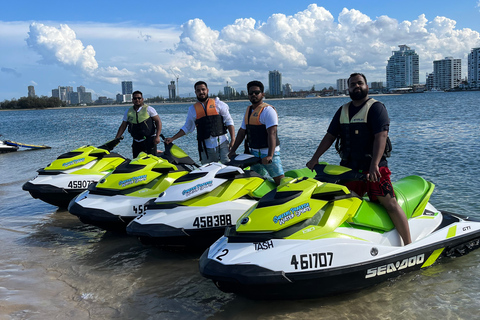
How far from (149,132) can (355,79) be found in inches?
172

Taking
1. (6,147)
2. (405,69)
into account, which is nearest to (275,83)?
(405,69)

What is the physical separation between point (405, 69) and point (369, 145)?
157 meters

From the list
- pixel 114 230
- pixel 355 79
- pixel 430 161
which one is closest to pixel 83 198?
pixel 114 230

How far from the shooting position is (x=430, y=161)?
38.0 ft

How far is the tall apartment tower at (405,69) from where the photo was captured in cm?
14688

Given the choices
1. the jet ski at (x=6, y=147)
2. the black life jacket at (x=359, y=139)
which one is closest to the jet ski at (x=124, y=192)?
the black life jacket at (x=359, y=139)

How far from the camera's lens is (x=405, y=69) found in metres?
147

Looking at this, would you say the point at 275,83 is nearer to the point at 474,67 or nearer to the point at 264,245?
the point at 474,67

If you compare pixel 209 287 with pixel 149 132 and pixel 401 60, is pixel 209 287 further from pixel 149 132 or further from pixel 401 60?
pixel 401 60

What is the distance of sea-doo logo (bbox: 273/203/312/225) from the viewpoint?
136 inches

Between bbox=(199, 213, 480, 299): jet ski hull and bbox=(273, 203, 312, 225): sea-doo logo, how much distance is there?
0.53 ft

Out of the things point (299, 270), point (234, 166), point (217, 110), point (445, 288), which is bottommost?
point (445, 288)

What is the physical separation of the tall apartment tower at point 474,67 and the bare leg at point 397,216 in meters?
138

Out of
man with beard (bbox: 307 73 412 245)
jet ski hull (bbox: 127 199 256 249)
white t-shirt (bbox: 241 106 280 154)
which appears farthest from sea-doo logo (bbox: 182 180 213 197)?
man with beard (bbox: 307 73 412 245)
